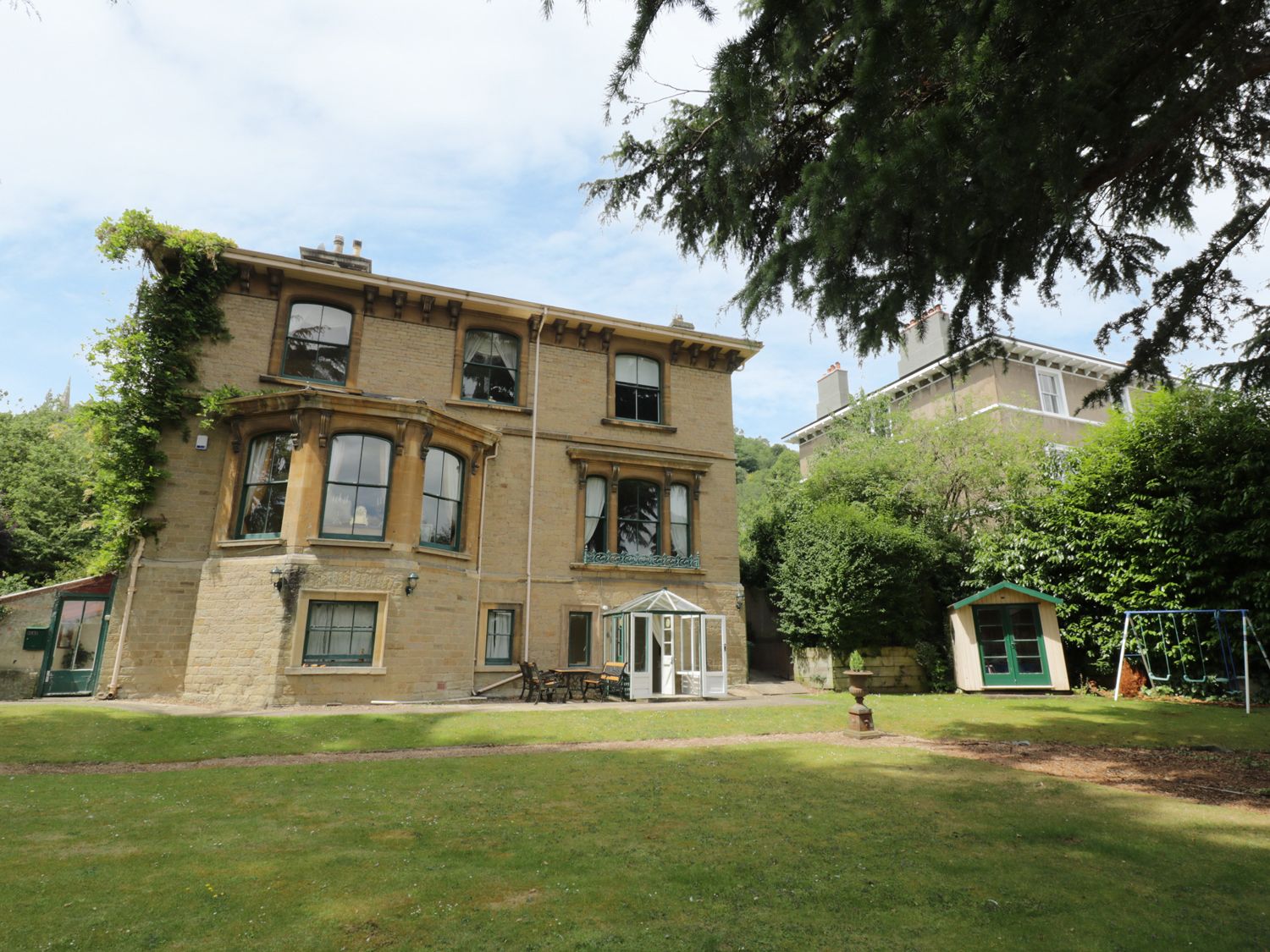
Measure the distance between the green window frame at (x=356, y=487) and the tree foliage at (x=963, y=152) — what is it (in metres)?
10.1

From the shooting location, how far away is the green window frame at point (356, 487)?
14492 millimetres

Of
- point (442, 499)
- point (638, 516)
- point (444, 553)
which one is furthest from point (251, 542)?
point (638, 516)

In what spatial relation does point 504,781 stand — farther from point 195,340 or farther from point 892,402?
point 892,402

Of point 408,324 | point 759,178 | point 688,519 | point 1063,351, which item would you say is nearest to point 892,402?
point 1063,351

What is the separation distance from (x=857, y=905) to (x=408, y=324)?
1681cm

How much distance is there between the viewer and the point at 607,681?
16.0 m

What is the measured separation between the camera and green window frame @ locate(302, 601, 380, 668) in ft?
45.3

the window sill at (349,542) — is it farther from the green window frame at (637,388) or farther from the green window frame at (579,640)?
the green window frame at (637,388)

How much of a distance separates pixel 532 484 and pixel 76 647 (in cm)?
1035

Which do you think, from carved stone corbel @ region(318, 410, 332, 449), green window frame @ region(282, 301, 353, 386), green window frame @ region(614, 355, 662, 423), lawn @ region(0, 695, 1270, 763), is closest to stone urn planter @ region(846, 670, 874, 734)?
lawn @ region(0, 695, 1270, 763)

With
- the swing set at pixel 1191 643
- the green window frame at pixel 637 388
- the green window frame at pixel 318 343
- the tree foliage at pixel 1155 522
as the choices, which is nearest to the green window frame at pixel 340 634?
the green window frame at pixel 318 343

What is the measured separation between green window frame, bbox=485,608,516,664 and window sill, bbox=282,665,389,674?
10.2 ft

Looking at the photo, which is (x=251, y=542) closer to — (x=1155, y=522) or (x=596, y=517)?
(x=596, y=517)

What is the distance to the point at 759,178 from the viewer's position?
21.5ft
